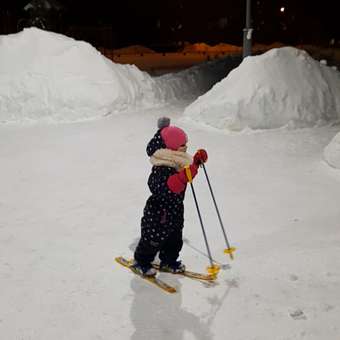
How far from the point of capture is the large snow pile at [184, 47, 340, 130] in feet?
33.3

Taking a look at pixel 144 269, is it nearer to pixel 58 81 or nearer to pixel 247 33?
Answer: pixel 58 81

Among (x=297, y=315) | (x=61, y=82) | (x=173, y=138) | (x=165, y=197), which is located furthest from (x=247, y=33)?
(x=297, y=315)

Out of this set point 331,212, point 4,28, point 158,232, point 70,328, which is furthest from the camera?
point 4,28

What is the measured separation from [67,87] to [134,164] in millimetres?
4785

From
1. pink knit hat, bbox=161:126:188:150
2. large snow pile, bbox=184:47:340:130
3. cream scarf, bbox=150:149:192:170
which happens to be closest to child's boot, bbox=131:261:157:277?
cream scarf, bbox=150:149:192:170

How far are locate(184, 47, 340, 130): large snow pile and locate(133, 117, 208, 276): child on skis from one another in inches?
236

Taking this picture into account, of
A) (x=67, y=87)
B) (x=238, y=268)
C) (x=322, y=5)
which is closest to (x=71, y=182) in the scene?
(x=238, y=268)

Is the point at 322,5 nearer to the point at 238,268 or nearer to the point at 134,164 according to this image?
the point at 134,164

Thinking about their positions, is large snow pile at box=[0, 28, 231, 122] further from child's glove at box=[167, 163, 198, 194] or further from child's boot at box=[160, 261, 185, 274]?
child's glove at box=[167, 163, 198, 194]

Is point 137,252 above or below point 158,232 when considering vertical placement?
below

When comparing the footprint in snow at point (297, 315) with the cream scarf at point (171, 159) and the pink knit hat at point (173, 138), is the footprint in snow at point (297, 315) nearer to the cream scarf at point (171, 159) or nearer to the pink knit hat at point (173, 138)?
the cream scarf at point (171, 159)

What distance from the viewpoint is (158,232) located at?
429cm

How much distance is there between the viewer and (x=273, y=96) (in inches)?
408

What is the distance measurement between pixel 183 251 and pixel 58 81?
8275 millimetres
